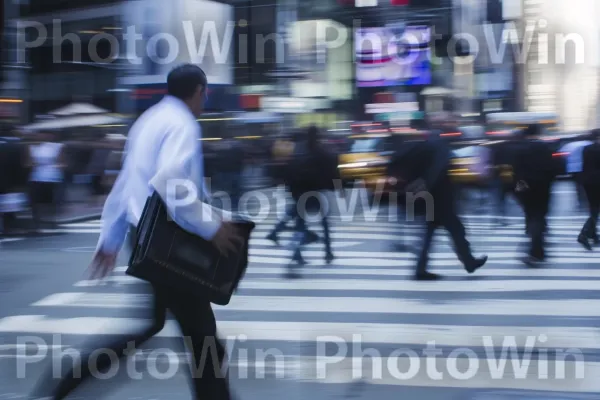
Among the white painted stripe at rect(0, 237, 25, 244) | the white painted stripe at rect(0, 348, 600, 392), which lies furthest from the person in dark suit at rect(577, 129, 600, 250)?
the white painted stripe at rect(0, 237, 25, 244)

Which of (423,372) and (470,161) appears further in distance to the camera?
(470,161)

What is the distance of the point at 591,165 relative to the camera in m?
12.2

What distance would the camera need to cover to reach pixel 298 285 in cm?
989

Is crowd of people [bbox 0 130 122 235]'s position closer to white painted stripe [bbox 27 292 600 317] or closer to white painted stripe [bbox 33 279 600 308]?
white painted stripe [bbox 33 279 600 308]

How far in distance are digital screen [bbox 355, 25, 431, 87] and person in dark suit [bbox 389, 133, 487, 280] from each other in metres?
46.5

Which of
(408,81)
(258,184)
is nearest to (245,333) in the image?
(258,184)

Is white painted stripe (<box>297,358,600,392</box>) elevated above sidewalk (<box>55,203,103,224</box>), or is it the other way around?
white painted stripe (<box>297,358,600,392</box>)

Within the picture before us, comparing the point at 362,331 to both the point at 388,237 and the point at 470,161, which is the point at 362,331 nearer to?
the point at 388,237

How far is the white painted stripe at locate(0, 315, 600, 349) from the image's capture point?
6.80 m

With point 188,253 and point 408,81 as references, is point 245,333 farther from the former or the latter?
point 408,81

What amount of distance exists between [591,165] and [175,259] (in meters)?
9.20

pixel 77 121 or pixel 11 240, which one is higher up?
pixel 77 121

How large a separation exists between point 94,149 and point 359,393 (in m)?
18.6

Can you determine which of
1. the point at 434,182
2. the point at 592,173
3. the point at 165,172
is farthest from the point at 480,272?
the point at 165,172
